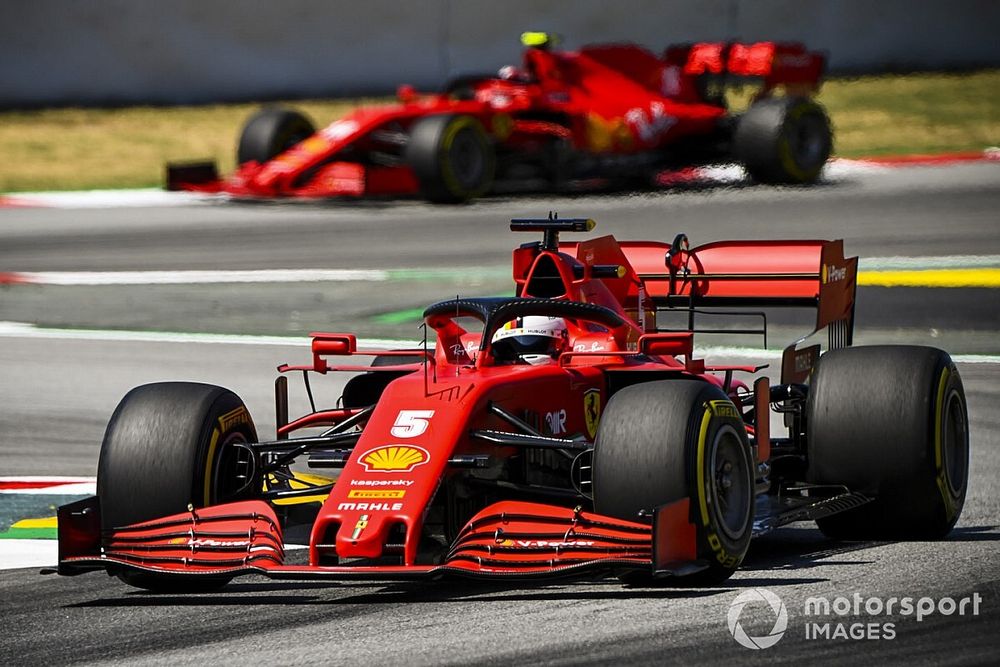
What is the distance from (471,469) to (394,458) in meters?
0.36

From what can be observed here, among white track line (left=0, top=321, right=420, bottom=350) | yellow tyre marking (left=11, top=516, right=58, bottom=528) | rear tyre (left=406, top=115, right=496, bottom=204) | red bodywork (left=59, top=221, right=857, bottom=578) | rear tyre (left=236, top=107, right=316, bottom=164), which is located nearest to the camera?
red bodywork (left=59, top=221, right=857, bottom=578)

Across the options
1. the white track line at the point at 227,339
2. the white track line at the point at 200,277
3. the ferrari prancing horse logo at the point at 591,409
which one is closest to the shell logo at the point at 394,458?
the ferrari prancing horse logo at the point at 591,409

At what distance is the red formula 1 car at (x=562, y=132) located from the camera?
2188cm

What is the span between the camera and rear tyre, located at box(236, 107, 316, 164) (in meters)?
23.5

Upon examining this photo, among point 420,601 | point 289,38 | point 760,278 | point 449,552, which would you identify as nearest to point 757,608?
point 449,552

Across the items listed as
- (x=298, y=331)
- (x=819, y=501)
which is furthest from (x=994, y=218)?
(x=819, y=501)

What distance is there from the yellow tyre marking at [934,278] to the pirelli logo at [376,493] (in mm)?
10126

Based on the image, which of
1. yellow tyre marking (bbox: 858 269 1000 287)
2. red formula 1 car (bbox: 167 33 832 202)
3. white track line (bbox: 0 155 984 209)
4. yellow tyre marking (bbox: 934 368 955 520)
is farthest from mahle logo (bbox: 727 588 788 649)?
white track line (bbox: 0 155 984 209)

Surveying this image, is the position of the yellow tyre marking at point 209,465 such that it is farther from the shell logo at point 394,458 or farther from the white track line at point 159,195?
the white track line at point 159,195

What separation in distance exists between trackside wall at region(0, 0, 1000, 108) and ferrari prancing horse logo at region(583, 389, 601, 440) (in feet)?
79.0

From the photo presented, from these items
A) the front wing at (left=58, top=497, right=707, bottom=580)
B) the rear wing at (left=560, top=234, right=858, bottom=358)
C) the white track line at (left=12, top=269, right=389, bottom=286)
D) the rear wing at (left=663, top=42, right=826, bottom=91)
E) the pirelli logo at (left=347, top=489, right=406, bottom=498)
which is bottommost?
the front wing at (left=58, top=497, right=707, bottom=580)

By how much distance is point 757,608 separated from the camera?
6602 mm

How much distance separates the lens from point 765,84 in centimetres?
2344

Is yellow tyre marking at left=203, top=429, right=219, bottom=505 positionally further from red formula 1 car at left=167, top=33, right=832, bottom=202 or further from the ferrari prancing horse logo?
red formula 1 car at left=167, top=33, right=832, bottom=202
